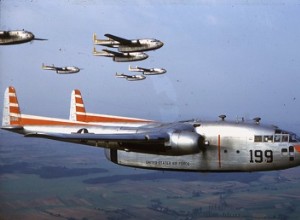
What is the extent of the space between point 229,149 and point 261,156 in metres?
1.71

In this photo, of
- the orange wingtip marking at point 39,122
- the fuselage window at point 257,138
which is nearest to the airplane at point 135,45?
the orange wingtip marking at point 39,122

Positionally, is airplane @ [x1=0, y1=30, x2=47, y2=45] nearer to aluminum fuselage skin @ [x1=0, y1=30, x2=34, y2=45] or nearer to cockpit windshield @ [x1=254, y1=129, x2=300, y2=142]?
aluminum fuselage skin @ [x1=0, y1=30, x2=34, y2=45]

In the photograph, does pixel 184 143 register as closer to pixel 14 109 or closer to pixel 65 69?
pixel 14 109

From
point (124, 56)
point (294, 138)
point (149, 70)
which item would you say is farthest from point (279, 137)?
point (149, 70)

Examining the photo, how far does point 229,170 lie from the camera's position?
22359mm

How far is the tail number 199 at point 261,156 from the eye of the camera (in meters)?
21.5

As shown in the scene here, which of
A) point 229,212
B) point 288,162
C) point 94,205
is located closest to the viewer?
point 288,162

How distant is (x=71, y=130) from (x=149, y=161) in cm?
619

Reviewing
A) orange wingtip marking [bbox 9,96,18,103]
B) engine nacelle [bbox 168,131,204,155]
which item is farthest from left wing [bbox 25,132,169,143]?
orange wingtip marking [bbox 9,96,18,103]

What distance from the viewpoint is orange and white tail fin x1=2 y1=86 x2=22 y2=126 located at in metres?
33.4

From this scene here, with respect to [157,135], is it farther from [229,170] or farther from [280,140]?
[280,140]

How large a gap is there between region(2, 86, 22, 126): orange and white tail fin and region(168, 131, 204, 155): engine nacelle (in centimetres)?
1627

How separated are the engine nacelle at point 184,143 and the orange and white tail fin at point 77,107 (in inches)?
780

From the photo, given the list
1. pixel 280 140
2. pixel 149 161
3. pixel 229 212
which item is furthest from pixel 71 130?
pixel 229 212
